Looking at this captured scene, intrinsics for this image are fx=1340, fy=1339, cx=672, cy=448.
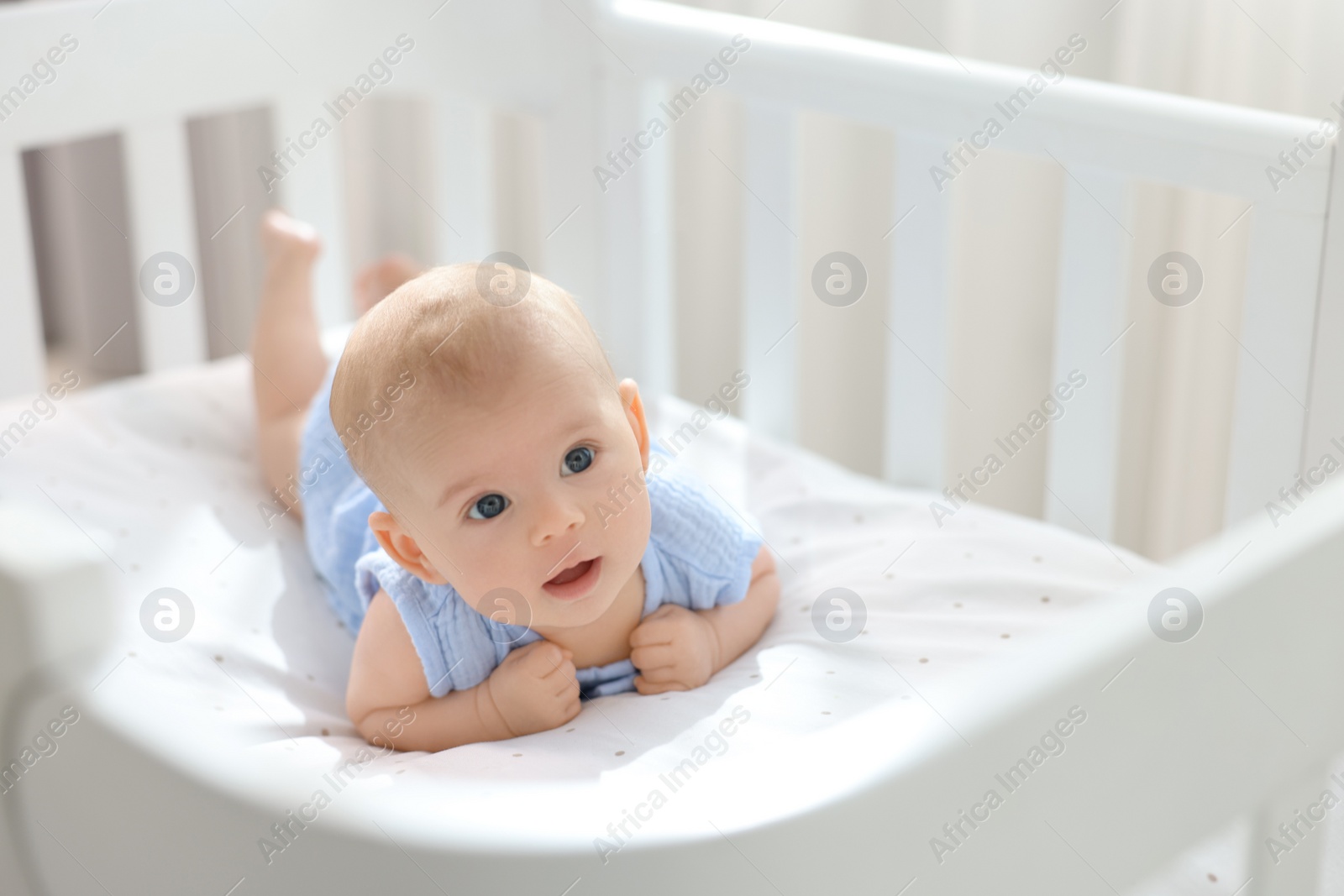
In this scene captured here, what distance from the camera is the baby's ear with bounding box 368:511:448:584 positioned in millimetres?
849

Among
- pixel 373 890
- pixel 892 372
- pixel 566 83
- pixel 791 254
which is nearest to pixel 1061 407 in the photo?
pixel 892 372

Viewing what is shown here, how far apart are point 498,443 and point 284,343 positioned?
0.57m

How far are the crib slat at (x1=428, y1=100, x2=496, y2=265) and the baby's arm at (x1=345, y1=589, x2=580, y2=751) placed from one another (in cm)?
63

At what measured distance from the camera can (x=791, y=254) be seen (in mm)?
1205

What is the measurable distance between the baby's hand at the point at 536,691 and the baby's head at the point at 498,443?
0.05 metres

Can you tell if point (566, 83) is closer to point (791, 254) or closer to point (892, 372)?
point (791, 254)

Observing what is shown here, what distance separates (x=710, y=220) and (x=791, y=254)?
610 millimetres

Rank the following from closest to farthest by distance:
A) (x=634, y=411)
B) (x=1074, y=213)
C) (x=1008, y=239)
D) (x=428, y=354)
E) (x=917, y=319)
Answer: (x=428, y=354)
(x=634, y=411)
(x=1074, y=213)
(x=917, y=319)
(x=1008, y=239)

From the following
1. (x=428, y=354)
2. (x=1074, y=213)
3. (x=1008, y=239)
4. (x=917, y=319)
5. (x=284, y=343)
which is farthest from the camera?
(x=1008, y=239)

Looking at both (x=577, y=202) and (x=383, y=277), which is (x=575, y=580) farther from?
(x=577, y=202)

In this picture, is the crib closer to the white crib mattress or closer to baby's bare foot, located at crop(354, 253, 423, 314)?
the white crib mattress

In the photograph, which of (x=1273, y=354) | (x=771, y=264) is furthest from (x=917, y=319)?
(x=1273, y=354)

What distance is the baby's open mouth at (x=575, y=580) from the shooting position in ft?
2.70

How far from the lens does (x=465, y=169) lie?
4.74 feet
